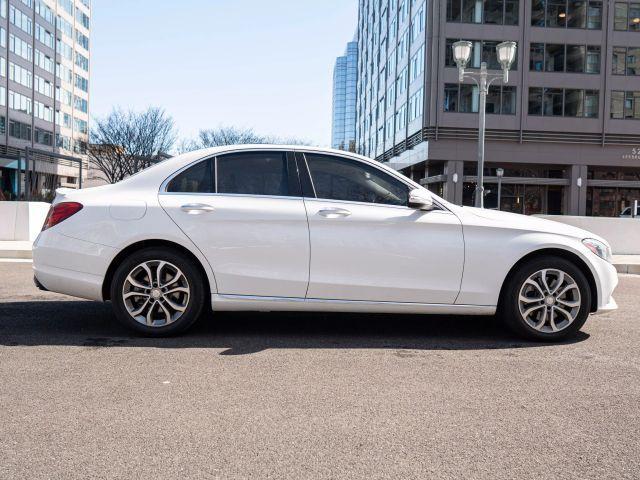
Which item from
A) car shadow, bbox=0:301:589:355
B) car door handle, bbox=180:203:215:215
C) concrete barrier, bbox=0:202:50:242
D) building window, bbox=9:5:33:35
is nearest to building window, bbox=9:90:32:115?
building window, bbox=9:5:33:35

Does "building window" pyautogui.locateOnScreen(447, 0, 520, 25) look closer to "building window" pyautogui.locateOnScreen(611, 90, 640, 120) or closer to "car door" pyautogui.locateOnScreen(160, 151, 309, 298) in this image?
"building window" pyautogui.locateOnScreen(611, 90, 640, 120)

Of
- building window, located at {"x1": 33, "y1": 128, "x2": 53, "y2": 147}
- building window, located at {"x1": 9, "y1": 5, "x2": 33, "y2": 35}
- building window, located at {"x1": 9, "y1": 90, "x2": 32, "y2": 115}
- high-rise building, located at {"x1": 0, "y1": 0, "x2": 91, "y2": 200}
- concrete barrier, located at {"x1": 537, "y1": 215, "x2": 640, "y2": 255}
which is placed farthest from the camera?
building window, located at {"x1": 33, "y1": 128, "x2": 53, "y2": 147}

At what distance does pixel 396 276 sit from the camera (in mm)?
5172

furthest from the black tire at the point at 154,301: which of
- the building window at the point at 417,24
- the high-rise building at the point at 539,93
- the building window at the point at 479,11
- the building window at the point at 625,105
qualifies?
the building window at the point at 625,105

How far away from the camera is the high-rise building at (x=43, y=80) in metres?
61.9

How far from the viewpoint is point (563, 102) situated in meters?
40.5

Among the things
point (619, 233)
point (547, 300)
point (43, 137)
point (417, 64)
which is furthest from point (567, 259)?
point (43, 137)

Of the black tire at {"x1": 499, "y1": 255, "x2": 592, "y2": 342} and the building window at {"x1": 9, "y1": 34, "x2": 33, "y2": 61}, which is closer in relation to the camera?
the black tire at {"x1": 499, "y1": 255, "x2": 592, "y2": 342}

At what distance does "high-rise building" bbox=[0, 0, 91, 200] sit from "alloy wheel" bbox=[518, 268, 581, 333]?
5172 cm

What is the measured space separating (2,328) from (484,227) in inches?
166

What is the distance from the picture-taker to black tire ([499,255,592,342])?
17.2ft

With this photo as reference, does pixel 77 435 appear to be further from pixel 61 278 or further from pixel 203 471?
pixel 61 278

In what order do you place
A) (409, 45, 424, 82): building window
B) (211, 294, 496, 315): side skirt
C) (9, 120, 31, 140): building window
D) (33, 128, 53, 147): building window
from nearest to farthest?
(211, 294, 496, 315): side skirt → (409, 45, 424, 82): building window → (9, 120, 31, 140): building window → (33, 128, 53, 147): building window

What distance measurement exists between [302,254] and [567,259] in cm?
227
